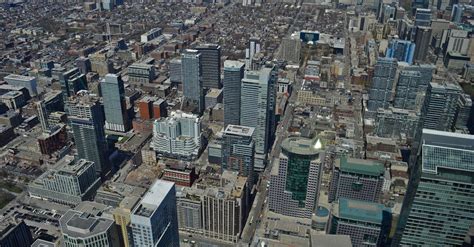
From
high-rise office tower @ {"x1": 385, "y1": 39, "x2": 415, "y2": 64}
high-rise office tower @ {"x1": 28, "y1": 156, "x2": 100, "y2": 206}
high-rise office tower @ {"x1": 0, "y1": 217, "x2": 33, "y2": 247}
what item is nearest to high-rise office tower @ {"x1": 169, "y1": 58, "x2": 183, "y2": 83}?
high-rise office tower @ {"x1": 28, "y1": 156, "x2": 100, "y2": 206}

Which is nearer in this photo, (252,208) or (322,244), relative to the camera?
(322,244)

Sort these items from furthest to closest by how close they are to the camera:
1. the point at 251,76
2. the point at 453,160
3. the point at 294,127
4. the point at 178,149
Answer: the point at 294,127 → the point at 178,149 → the point at 251,76 → the point at 453,160

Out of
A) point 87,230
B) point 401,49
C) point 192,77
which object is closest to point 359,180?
point 87,230

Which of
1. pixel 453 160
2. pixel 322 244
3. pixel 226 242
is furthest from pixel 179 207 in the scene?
pixel 453 160

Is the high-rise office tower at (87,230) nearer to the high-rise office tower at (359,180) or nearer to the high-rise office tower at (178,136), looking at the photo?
the high-rise office tower at (178,136)

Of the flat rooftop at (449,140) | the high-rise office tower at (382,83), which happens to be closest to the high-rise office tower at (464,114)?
the high-rise office tower at (382,83)

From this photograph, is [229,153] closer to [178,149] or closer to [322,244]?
[178,149]

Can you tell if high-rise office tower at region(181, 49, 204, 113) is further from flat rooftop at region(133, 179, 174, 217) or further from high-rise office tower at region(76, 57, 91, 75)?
flat rooftop at region(133, 179, 174, 217)
